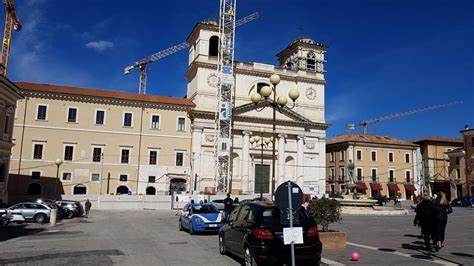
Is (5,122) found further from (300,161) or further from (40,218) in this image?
(300,161)

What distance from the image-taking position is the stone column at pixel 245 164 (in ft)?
181

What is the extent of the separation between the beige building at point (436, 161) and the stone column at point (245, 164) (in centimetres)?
3198

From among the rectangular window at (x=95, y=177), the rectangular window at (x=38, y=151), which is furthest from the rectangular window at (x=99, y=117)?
the rectangular window at (x=38, y=151)

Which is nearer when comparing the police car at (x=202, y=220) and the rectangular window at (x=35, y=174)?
the police car at (x=202, y=220)

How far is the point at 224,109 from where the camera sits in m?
53.2

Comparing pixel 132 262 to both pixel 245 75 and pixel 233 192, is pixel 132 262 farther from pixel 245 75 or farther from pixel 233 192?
pixel 245 75

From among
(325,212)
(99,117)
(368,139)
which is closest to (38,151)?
(99,117)

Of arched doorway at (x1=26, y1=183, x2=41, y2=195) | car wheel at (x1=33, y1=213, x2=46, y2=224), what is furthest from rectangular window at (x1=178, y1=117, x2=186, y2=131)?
car wheel at (x1=33, y1=213, x2=46, y2=224)

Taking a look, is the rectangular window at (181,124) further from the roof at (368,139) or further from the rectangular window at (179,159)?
the roof at (368,139)

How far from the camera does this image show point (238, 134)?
5566 cm

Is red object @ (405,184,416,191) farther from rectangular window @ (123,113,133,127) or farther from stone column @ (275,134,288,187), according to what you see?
rectangular window @ (123,113,133,127)

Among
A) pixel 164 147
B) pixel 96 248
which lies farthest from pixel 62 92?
pixel 96 248

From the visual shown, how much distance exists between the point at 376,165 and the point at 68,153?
45.6m

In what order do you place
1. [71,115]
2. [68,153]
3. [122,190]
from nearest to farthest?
[68,153]
[71,115]
[122,190]
